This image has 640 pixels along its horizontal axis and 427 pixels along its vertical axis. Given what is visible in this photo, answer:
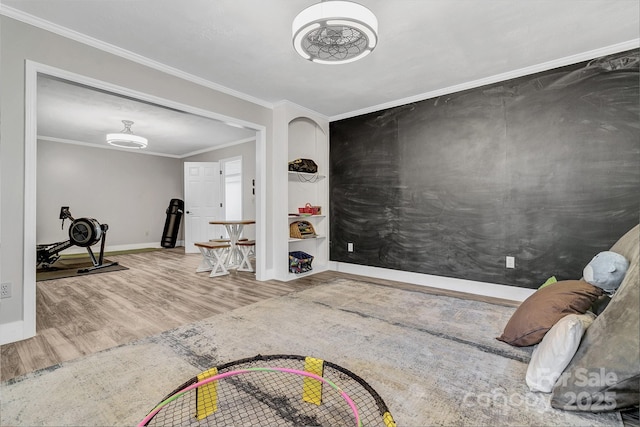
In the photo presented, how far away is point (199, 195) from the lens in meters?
6.81

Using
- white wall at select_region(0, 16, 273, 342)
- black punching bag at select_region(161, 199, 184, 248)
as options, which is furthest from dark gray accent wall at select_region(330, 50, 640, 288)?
black punching bag at select_region(161, 199, 184, 248)

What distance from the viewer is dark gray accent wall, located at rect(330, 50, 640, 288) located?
8.63ft

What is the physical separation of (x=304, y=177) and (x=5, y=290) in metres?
3.40

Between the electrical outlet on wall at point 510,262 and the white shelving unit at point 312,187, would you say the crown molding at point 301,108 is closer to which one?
the white shelving unit at point 312,187

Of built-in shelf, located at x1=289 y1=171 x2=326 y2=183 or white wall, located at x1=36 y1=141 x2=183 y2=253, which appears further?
white wall, located at x1=36 y1=141 x2=183 y2=253

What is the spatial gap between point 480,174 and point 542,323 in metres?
2.01

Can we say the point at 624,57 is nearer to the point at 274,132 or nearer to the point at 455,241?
the point at 455,241

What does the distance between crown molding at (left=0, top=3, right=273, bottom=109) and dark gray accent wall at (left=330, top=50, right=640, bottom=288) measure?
207 cm

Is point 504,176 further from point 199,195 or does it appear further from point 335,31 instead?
point 199,195

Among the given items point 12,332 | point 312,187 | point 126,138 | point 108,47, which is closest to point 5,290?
point 12,332

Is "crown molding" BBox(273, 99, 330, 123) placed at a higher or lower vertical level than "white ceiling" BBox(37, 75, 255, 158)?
lower

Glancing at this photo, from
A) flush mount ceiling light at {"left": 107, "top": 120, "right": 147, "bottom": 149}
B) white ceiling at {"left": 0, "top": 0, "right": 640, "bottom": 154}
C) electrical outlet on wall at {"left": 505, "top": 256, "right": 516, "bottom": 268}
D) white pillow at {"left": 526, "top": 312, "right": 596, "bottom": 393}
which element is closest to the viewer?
white pillow at {"left": 526, "top": 312, "right": 596, "bottom": 393}

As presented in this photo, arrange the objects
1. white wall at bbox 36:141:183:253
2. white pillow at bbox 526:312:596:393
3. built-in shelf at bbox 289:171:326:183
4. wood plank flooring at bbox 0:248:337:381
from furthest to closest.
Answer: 1. white wall at bbox 36:141:183:253
2. built-in shelf at bbox 289:171:326:183
3. wood plank flooring at bbox 0:248:337:381
4. white pillow at bbox 526:312:596:393

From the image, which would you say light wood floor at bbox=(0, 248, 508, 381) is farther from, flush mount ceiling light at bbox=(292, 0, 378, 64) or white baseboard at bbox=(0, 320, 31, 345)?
flush mount ceiling light at bbox=(292, 0, 378, 64)
